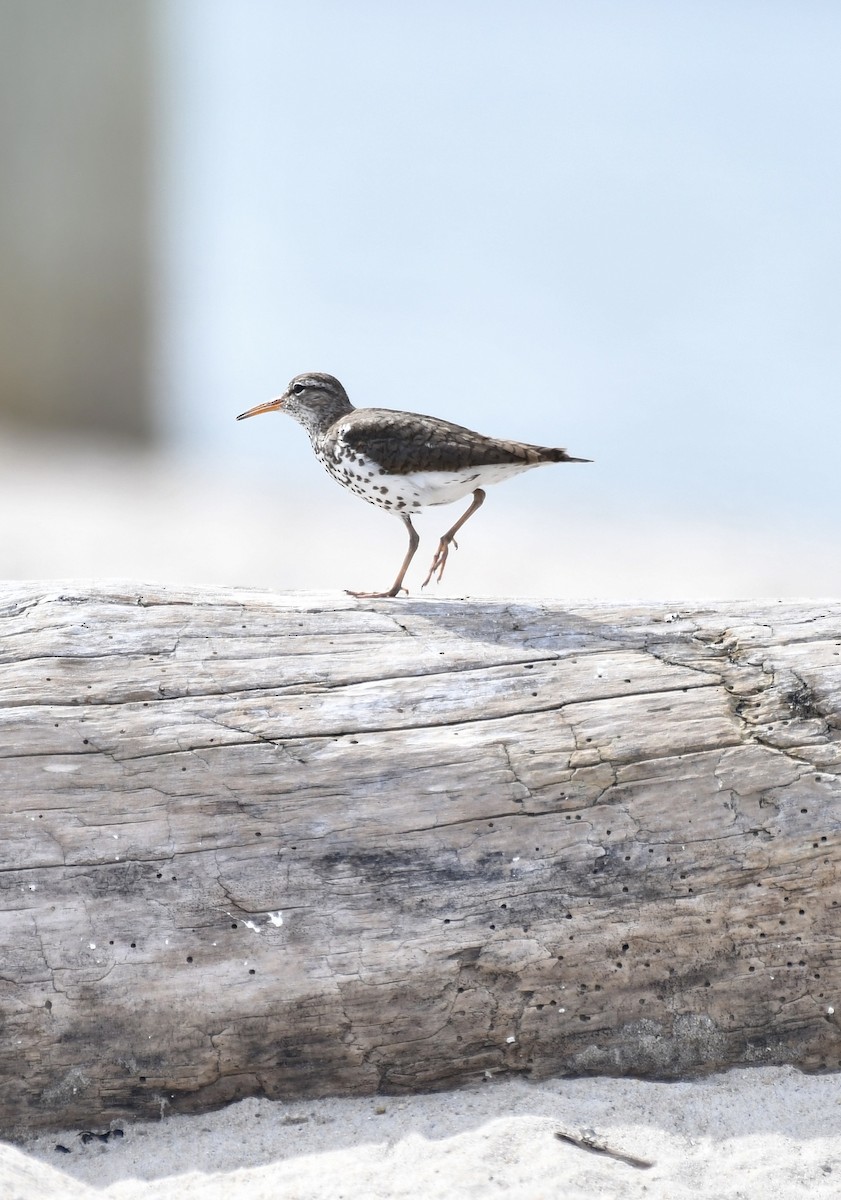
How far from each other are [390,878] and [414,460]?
6.05ft

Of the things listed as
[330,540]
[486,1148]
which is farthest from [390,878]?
[330,540]

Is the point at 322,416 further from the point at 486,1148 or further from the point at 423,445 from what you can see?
the point at 486,1148

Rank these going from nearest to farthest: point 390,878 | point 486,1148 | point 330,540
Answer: point 486,1148, point 390,878, point 330,540

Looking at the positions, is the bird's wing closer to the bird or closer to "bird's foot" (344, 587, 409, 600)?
the bird

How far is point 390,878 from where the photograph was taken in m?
3.58

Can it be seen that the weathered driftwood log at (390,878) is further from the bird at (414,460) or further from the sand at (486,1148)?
the bird at (414,460)

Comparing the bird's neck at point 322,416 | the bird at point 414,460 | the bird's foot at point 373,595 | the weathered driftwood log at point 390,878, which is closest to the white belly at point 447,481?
the bird at point 414,460

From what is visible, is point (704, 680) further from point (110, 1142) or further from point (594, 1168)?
point (110, 1142)

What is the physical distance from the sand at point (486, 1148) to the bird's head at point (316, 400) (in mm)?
2976

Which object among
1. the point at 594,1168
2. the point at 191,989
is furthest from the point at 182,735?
the point at 594,1168

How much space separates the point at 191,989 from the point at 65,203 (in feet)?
58.8

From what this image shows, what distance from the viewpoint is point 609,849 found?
3650 mm

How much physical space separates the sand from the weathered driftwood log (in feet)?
0.26

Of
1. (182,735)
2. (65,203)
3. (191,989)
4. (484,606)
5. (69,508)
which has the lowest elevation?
(69,508)
